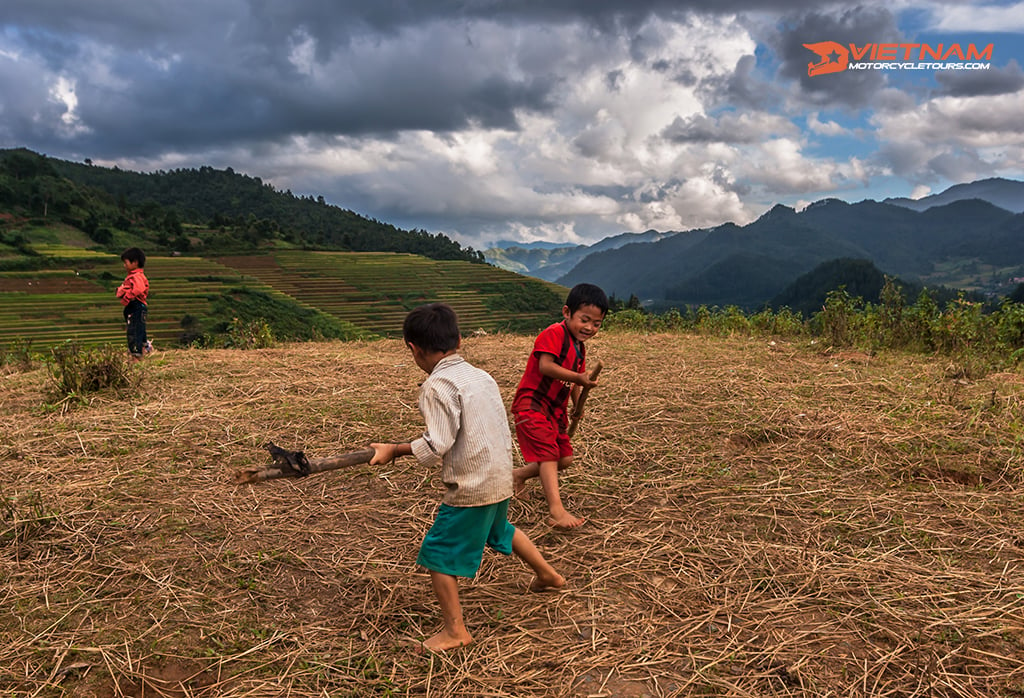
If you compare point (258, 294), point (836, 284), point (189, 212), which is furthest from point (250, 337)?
point (836, 284)

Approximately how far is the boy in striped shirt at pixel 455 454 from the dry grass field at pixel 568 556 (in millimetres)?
372

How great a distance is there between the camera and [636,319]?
1230 cm

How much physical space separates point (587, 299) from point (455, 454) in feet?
4.91

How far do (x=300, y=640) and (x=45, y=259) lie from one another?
65.7 m

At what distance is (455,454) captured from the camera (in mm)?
2582

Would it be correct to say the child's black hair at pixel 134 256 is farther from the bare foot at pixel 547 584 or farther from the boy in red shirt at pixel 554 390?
the bare foot at pixel 547 584

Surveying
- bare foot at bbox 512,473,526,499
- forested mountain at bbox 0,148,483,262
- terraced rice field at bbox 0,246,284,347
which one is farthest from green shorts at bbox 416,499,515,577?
forested mountain at bbox 0,148,483,262

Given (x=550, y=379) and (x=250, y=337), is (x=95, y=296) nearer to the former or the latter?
(x=250, y=337)

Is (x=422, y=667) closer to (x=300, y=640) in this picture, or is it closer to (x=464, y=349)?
(x=300, y=640)

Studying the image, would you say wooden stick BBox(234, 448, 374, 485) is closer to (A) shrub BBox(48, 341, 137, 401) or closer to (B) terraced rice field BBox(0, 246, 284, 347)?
(A) shrub BBox(48, 341, 137, 401)

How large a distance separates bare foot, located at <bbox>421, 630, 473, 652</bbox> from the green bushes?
6.63 meters

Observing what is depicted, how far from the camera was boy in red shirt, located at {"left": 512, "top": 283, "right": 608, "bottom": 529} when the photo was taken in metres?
3.66

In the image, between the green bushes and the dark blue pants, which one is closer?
the green bushes

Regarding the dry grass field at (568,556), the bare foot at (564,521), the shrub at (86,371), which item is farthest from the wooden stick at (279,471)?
the shrub at (86,371)
